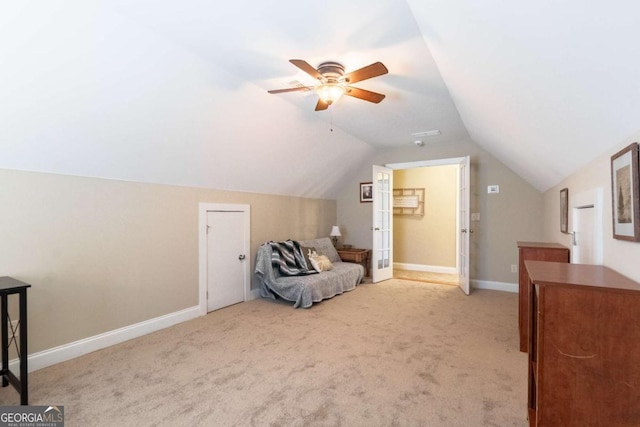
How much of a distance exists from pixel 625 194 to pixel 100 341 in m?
3.83

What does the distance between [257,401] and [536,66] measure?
→ 2440 mm

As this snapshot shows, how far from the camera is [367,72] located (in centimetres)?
231

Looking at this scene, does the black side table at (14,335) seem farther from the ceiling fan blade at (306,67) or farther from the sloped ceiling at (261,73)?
the ceiling fan blade at (306,67)

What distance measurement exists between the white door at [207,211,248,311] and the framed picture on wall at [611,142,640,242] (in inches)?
142

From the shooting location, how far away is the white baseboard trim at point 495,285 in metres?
4.92

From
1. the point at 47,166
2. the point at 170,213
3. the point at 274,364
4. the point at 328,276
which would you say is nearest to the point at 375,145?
the point at 328,276

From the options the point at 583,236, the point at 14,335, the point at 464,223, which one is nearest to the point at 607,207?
the point at 583,236

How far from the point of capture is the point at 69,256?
266cm

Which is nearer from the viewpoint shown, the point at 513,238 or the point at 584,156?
the point at 584,156

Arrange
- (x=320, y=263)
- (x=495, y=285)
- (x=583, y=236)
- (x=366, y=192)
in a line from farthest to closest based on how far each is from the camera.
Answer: (x=366, y=192) < (x=495, y=285) < (x=320, y=263) < (x=583, y=236)

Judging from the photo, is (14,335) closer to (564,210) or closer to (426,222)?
(564,210)

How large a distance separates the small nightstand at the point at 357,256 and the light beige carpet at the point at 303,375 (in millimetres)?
2027

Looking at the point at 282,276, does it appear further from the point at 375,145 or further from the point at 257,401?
the point at 375,145

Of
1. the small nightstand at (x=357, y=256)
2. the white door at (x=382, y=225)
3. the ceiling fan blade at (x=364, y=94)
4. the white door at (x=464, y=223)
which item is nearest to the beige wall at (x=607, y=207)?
the ceiling fan blade at (x=364, y=94)
